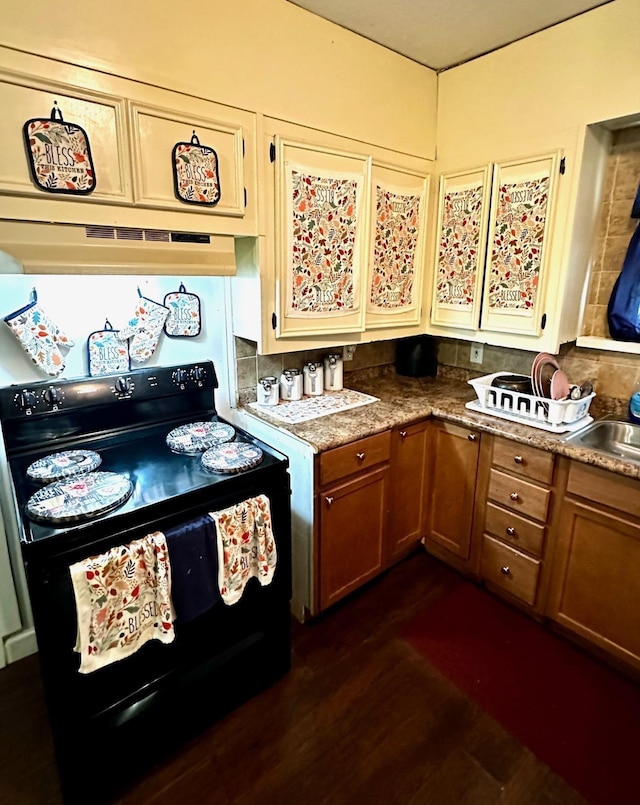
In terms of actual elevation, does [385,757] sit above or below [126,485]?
below

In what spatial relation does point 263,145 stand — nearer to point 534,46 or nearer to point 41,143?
point 41,143

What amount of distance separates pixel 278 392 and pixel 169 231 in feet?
2.96

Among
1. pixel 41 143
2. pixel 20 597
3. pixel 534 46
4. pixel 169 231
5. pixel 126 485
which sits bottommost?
pixel 20 597

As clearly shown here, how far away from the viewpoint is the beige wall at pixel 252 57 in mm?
1262

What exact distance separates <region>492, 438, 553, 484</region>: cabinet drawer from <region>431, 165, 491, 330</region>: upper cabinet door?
0.65m

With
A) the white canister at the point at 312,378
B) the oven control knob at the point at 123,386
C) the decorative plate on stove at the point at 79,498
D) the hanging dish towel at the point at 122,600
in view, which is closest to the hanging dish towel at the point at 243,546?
the hanging dish towel at the point at 122,600

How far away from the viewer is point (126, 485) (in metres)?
1.35

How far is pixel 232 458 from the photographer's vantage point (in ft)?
5.03

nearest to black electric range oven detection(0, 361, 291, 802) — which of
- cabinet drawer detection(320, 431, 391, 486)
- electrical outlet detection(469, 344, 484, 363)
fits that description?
cabinet drawer detection(320, 431, 391, 486)

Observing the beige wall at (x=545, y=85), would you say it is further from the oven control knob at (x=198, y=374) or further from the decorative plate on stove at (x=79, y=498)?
the decorative plate on stove at (x=79, y=498)

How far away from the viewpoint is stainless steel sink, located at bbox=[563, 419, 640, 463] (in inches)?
75.7

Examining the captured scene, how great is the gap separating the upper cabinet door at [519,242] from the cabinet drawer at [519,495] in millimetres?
677

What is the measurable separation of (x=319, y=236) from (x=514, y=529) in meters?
1.55

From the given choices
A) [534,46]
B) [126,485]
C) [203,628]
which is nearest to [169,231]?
[126,485]
